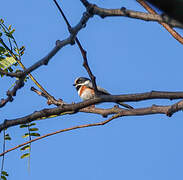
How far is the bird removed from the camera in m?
8.02

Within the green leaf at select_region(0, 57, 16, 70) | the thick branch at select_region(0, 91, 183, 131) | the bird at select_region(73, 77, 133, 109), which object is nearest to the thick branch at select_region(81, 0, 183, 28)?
the thick branch at select_region(0, 91, 183, 131)

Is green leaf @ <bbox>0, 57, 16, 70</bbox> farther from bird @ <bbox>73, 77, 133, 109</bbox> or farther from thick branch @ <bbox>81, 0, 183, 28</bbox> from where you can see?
bird @ <bbox>73, 77, 133, 109</bbox>

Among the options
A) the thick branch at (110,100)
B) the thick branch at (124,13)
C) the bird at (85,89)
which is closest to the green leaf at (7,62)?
the thick branch at (110,100)

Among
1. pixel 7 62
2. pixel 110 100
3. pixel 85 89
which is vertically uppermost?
pixel 85 89

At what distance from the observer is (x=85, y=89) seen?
339 inches

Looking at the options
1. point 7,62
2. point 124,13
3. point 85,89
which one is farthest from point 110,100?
point 85,89

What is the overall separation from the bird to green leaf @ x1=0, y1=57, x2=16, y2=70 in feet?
15.8

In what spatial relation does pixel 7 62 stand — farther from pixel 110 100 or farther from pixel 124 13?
pixel 124 13

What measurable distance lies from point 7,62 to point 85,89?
5538mm

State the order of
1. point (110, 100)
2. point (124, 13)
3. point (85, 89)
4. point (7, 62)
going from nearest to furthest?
point (124, 13) < point (110, 100) < point (7, 62) < point (85, 89)

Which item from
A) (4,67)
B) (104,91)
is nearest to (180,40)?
(4,67)

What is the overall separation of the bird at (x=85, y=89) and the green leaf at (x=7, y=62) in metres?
4.81

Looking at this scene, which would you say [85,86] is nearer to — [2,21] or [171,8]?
[2,21]

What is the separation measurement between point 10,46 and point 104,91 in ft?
16.1
